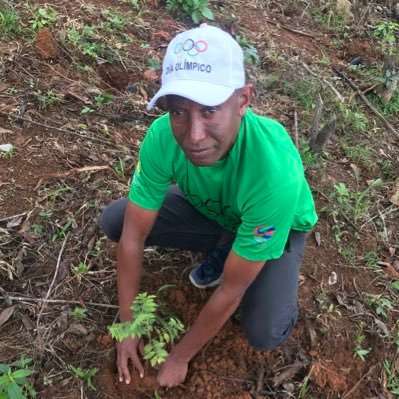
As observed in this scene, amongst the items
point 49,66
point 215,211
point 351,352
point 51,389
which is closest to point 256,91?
point 49,66

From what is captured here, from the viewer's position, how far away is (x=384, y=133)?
404 cm

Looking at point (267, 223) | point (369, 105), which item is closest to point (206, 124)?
point (267, 223)

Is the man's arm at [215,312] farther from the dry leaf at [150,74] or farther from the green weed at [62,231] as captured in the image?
the dry leaf at [150,74]

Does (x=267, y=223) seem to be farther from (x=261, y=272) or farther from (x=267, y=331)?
(x=267, y=331)

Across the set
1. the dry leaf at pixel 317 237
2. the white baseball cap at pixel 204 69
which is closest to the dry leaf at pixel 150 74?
the dry leaf at pixel 317 237

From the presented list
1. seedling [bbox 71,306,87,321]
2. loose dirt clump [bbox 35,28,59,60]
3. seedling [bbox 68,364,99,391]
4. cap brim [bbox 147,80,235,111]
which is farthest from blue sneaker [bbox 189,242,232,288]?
loose dirt clump [bbox 35,28,59,60]

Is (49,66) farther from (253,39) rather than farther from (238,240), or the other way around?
(238,240)

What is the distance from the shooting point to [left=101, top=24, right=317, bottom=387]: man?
5.42 feet

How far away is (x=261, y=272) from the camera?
2.28 metres

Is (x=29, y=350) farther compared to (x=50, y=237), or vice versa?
(x=50, y=237)

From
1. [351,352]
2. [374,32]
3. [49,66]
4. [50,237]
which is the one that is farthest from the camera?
[374,32]

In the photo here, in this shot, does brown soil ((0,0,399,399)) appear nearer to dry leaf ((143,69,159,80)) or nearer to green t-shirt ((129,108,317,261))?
dry leaf ((143,69,159,80))

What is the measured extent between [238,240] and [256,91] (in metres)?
2.30

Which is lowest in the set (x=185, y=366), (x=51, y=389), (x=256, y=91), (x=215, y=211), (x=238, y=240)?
(x=51, y=389)
